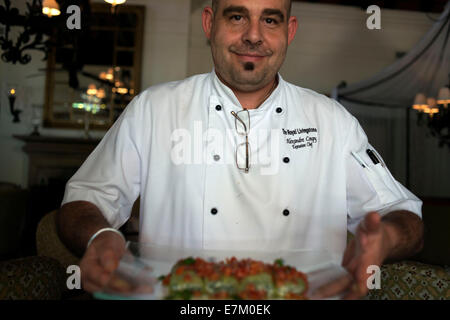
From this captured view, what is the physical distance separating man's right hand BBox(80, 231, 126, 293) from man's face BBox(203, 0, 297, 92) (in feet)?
2.38

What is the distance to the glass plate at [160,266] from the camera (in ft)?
2.34

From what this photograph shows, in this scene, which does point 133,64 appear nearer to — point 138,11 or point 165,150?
point 138,11

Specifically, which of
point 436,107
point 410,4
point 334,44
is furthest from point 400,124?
point 410,4

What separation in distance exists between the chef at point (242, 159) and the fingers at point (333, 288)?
541 millimetres

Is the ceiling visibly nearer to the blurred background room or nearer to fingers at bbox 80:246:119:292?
the blurred background room

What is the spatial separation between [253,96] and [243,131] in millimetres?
132

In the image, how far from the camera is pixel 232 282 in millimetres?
746

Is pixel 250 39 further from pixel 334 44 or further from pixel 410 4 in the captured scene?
pixel 410 4

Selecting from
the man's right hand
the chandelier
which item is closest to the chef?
the man's right hand

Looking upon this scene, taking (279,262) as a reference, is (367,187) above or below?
above

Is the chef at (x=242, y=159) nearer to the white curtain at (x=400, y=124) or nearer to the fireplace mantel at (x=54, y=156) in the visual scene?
the white curtain at (x=400, y=124)

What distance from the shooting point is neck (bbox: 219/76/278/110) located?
1483mm

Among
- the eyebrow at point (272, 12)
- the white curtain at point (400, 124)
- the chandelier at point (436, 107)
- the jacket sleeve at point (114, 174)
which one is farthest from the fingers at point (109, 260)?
the chandelier at point (436, 107)
